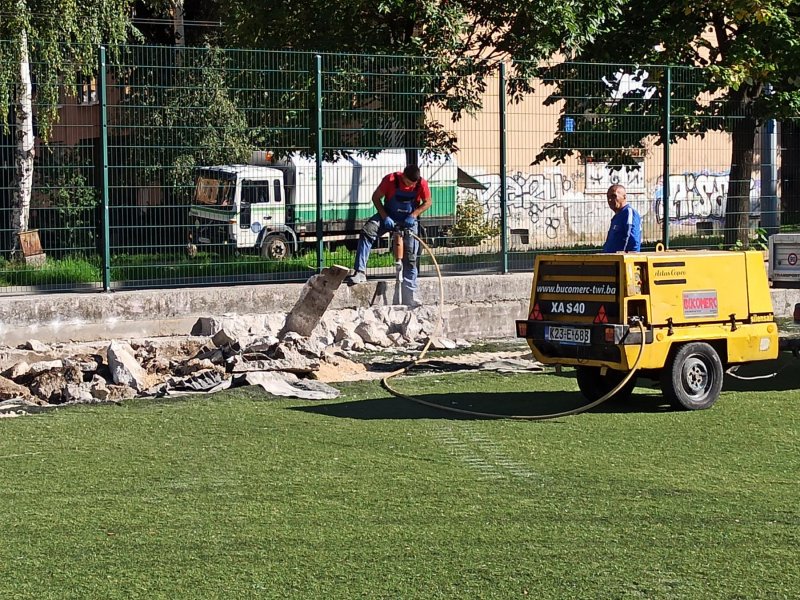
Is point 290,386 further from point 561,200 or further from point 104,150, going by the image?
point 561,200

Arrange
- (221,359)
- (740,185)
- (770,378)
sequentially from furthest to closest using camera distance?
(740,185) < (221,359) < (770,378)

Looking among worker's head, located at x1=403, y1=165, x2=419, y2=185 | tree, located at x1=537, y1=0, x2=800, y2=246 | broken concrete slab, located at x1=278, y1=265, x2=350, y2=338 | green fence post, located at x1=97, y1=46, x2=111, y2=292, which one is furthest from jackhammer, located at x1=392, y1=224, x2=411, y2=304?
green fence post, located at x1=97, y1=46, x2=111, y2=292

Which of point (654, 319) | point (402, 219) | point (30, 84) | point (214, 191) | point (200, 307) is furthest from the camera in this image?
point (402, 219)

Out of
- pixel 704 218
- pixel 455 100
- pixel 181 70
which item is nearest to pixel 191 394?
pixel 181 70

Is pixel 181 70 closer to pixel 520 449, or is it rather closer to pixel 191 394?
pixel 191 394

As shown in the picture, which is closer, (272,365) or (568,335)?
(568,335)

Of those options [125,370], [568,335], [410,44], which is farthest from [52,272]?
[410,44]

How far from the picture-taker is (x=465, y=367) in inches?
480

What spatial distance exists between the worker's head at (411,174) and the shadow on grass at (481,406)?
A: 13.9ft

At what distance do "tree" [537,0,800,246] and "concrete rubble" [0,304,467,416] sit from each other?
12.4 feet

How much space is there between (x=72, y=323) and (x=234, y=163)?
2.94 m

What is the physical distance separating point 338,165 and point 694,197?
514cm

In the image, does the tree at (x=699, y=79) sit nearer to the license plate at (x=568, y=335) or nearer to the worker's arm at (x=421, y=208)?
the worker's arm at (x=421, y=208)

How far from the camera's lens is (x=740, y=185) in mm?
17031
